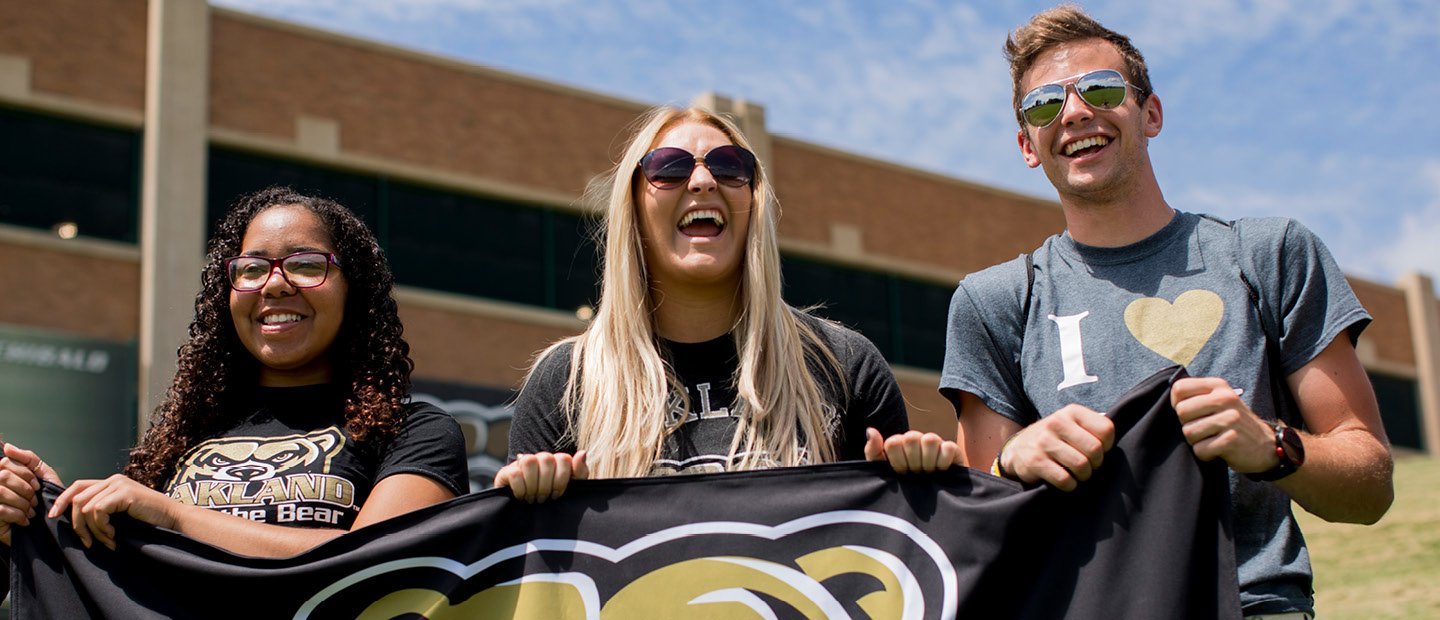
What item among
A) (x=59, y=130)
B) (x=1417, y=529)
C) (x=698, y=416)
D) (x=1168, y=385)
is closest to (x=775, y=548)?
(x=698, y=416)

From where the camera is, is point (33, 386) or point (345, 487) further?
point (33, 386)

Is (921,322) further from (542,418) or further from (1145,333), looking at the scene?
(1145,333)

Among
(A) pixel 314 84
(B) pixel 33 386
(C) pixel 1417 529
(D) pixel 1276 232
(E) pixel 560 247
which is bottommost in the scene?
(C) pixel 1417 529

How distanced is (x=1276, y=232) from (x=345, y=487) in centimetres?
236

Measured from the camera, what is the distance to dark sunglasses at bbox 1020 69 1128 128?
13.5 feet

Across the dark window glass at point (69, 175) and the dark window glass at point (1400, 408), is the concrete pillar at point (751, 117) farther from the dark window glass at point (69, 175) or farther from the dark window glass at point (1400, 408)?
the dark window glass at point (1400, 408)

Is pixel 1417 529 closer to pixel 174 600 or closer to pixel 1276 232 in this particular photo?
pixel 1276 232

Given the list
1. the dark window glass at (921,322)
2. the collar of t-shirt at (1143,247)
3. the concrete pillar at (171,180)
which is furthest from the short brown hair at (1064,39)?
the dark window glass at (921,322)

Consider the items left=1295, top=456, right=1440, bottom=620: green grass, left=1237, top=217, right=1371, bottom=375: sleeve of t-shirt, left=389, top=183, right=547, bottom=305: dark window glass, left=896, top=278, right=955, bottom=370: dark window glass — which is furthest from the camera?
left=896, top=278, right=955, bottom=370: dark window glass

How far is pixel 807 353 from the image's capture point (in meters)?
4.35

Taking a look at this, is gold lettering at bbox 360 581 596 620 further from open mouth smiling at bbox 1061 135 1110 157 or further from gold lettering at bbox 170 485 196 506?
open mouth smiling at bbox 1061 135 1110 157

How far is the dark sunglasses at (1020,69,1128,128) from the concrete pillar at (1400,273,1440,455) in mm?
31215

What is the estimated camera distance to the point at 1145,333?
3850mm

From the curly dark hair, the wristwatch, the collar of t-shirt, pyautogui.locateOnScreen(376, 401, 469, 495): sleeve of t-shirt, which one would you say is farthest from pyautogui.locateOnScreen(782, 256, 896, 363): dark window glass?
the wristwatch
